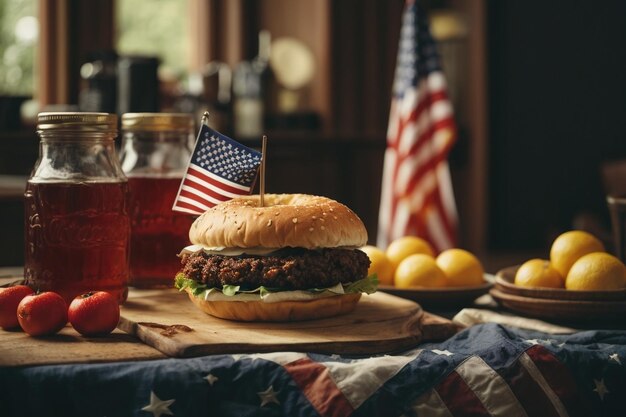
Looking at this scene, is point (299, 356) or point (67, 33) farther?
point (67, 33)

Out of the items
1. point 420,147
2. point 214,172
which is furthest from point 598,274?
point 420,147

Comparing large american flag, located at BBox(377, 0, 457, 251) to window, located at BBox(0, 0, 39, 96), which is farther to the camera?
window, located at BBox(0, 0, 39, 96)

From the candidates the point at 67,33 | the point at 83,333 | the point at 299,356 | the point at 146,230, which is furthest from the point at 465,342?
the point at 67,33

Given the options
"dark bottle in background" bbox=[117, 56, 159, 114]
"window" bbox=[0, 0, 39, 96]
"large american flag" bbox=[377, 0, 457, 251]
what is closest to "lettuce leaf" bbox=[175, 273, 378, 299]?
"dark bottle in background" bbox=[117, 56, 159, 114]

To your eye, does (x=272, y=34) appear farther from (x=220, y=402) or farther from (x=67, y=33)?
(x=220, y=402)

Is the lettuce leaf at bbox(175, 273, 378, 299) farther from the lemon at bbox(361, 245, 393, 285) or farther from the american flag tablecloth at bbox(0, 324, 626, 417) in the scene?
the lemon at bbox(361, 245, 393, 285)
